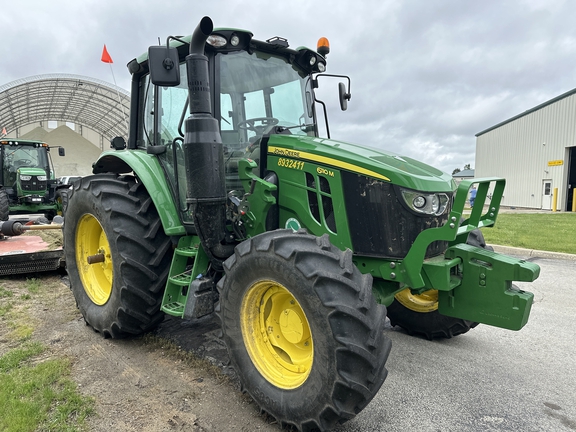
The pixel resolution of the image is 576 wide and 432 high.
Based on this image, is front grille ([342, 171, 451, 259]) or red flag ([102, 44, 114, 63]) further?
red flag ([102, 44, 114, 63])

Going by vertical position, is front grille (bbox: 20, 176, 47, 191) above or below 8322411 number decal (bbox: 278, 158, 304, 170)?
below

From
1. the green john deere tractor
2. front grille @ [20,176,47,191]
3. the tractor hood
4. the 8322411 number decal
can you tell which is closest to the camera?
the green john deere tractor

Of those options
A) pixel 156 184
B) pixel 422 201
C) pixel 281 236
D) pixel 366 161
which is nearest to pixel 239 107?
pixel 156 184

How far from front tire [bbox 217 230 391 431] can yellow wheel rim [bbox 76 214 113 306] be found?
6.23 feet

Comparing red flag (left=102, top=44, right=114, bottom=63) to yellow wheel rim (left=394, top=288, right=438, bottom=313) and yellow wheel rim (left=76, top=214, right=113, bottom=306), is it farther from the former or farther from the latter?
yellow wheel rim (left=394, top=288, right=438, bottom=313)

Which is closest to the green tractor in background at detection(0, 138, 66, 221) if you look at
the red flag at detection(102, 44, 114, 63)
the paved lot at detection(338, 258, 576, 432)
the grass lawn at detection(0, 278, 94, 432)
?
the red flag at detection(102, 44, 114, 63)

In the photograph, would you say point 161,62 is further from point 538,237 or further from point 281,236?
point 538,237

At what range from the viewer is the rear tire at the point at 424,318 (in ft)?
12.0

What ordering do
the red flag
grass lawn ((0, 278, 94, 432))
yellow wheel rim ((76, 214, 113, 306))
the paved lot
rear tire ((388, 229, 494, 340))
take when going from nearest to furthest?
1. grass lawn ((0, 278, 94, 432))
2. the paved lot
3. rear tire ((388, 229, 494, 340))
4. yellow wheel rim ((76, 214, 113, 306))
5. the red flag

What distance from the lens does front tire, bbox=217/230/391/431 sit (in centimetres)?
219

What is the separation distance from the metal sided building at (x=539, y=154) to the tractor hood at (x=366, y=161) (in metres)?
22.3

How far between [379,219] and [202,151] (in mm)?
1280

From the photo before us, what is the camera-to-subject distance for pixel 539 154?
2323 centimetres

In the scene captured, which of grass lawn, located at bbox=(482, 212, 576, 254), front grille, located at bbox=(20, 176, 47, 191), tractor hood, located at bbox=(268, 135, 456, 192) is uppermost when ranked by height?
tractor hood, located at bbox=(268, 135, 456, 192)
